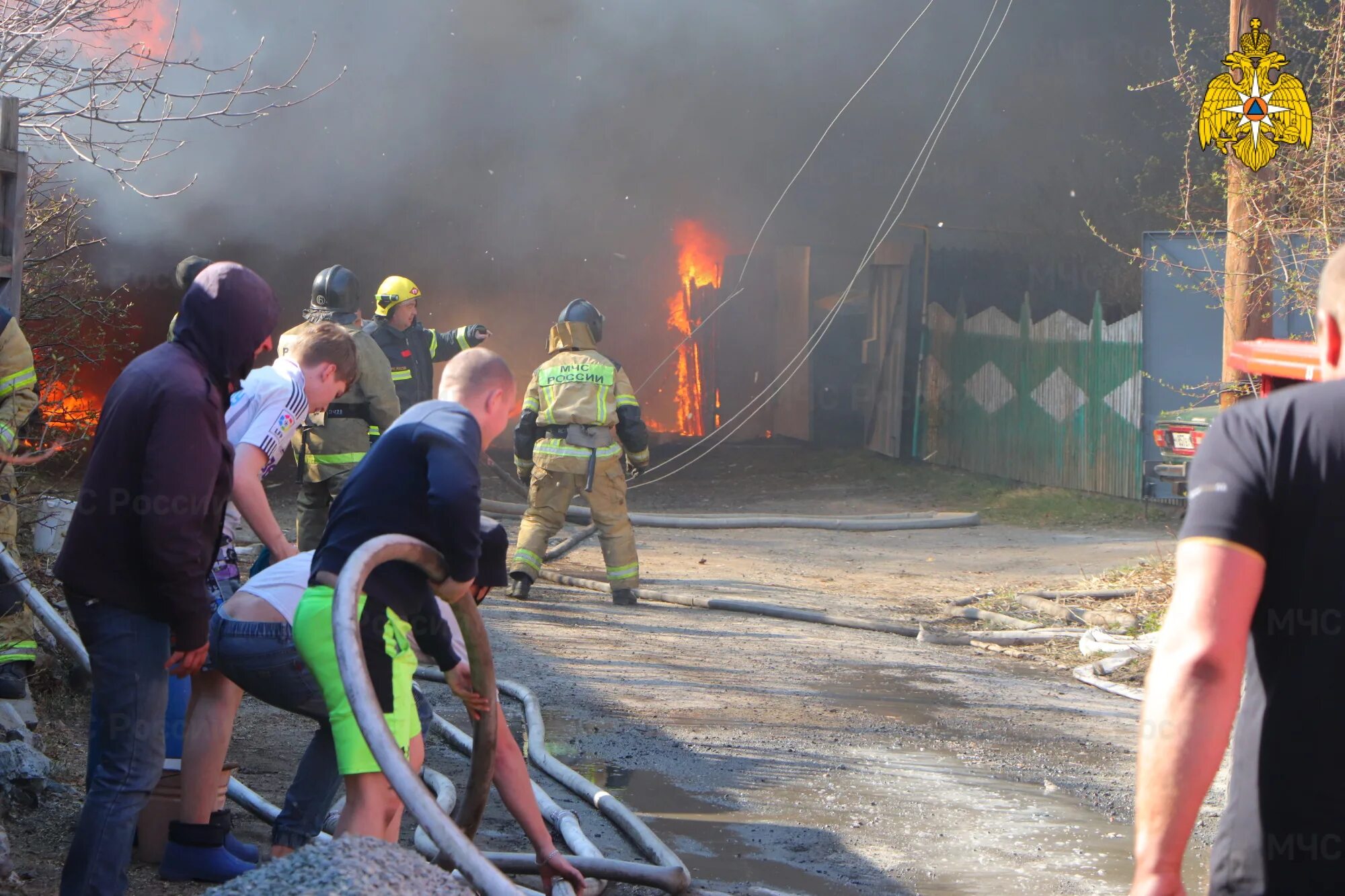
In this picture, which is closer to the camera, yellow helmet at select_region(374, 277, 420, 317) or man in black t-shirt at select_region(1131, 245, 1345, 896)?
man in black t-shirt at select_region(1131, 245, 1345, 896)

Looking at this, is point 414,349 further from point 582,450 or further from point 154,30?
point 154,30

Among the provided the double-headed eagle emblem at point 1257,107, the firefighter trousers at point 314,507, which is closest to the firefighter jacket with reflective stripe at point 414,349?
the firefighter trousers at point 314,507

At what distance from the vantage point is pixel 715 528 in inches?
463

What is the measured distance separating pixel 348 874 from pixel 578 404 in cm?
604

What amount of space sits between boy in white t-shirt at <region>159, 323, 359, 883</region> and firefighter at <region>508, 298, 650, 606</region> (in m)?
3.81

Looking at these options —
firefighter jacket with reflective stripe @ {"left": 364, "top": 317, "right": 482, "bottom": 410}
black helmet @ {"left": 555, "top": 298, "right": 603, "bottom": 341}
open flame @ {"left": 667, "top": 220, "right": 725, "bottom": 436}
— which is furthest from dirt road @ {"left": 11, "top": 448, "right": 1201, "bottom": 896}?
open flame @ {"left": 667, "top": 220, "right": 725, "bottom": 436}

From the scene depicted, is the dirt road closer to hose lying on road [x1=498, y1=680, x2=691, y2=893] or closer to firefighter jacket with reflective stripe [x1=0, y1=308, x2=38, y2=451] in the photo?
hose lying on road [x1=498, y1=680, x2=691, y2=893]

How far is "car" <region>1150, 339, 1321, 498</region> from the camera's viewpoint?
128 inches

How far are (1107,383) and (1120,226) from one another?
7985 mm

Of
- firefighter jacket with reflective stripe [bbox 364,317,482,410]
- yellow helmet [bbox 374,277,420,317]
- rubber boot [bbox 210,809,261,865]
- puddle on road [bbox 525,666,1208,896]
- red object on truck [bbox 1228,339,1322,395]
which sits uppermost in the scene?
Answer: yellow helmet [bbox 374,277,420,317]

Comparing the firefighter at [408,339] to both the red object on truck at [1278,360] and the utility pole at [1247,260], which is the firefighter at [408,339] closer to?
the utility pole at [1247,260]

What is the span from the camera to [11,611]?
4203 mm

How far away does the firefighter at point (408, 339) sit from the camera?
739 centimetres

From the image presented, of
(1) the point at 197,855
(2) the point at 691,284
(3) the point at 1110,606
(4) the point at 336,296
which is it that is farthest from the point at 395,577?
(2) the point at 691,284
